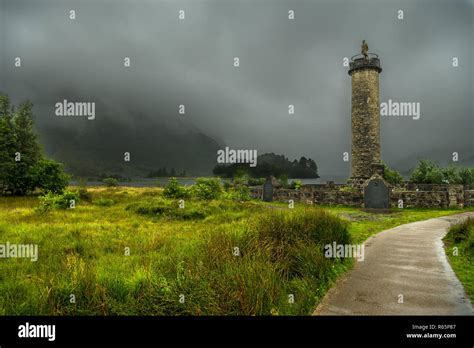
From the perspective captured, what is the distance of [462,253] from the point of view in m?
8.03

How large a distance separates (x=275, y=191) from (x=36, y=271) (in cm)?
2190

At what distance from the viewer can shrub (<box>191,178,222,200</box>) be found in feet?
A: 76.5

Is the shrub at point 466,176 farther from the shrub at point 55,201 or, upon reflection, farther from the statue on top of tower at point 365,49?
the shrub at point 55,201

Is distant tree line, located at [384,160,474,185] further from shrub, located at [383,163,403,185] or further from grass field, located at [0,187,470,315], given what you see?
grass field, located at [0,187,470,315]

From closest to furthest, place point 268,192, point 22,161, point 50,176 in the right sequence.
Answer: point 50,176 < point 268,192 < point 22,161

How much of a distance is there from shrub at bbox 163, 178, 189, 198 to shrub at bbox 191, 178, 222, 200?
0.68m

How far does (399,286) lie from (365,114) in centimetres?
3125

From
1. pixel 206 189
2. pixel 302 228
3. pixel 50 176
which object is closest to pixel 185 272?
pixel 302 228

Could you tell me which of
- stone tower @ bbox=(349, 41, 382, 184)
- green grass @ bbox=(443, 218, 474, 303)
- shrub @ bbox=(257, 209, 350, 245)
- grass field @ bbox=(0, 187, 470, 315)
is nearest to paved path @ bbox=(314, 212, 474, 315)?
green grass @ bbox=(443, 218, 474, 303)

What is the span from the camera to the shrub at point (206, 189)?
23328 mm

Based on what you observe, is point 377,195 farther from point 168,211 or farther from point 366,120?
point 366,120

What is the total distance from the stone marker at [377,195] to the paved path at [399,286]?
12.2 m

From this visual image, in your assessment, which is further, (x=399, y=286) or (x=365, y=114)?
(x=365, y=114)
